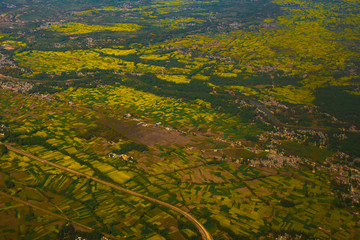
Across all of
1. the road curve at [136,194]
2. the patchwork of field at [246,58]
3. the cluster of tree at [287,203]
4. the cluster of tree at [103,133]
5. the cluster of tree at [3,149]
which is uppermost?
the patchwork of field at [246,58]

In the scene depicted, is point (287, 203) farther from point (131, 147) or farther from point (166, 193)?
point (131, 147)

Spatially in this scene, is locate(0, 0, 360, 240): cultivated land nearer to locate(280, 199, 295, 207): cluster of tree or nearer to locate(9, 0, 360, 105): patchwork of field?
locate(280, 199, 295, 207): cluster of tree

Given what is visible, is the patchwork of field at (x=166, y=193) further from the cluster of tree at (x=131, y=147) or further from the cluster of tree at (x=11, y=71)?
the cluster of tree at (x=11, y=71)

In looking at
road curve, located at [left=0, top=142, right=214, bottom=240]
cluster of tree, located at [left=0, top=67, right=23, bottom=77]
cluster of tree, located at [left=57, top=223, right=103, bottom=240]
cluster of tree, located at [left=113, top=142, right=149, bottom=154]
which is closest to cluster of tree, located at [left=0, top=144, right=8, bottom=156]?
road curve, located at [left=0, top=142, right=214, bottom=240]

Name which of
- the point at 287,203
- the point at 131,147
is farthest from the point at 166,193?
the point at 287,203

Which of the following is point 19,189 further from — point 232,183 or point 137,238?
point 232,183

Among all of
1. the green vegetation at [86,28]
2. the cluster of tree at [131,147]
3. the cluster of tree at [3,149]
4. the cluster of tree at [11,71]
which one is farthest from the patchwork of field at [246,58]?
the cluster of tree at [3,149]
